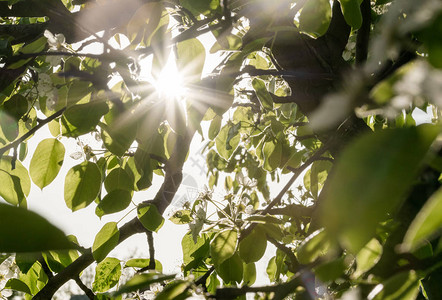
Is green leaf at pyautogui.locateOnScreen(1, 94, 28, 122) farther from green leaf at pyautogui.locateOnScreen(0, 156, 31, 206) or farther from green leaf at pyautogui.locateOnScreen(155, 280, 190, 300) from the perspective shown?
green leaf at pyautogui.locateOnScreen(155, 280, 190, 300)

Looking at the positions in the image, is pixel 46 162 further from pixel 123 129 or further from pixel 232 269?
pixel 232 269

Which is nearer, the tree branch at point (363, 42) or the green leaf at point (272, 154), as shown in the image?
the tree branch at point (363, 42)

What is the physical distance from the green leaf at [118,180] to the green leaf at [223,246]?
1.20ft

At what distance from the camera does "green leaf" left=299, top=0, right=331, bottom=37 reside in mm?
688

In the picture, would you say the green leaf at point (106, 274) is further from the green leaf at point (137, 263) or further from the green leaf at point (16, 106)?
the green leaf at point (16, 106)

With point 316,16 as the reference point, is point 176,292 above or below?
below

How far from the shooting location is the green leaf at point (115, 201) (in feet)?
3.31

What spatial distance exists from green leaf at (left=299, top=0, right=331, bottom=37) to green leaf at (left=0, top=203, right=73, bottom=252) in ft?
1.88

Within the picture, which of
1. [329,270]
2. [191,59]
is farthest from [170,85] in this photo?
[329,270]

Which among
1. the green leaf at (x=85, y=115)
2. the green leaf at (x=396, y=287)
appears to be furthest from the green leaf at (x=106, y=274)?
the green leaf at (x=396, y=287)

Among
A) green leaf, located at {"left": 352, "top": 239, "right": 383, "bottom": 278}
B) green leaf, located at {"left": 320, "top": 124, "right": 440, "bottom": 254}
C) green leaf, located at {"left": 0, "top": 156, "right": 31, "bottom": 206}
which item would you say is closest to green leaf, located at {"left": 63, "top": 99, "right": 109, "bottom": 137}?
green leaf, located at {"left": 0, "top": 156, "right": 31, "bottom": 206}

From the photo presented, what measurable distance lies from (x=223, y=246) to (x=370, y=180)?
2.18ft

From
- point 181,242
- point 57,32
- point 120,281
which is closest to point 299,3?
point 57,32

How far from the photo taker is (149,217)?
41.9 inches
